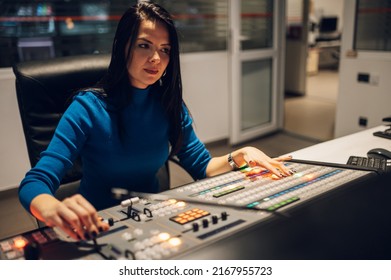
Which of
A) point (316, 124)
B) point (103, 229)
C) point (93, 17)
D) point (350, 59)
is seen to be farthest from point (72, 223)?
point (316, 124)

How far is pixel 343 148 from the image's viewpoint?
1428 mm

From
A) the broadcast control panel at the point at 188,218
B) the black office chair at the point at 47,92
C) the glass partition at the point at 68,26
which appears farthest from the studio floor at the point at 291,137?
the glass partition at the point at 68,26

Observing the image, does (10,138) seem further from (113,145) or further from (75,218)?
(75,218)

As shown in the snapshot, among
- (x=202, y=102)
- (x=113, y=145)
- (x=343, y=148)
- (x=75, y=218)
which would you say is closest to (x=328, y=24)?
(x=202, y=102)

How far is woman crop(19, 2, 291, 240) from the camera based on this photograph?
1.06 m

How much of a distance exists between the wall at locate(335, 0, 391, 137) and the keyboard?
236 centimetres

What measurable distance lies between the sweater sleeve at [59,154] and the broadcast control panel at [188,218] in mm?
109

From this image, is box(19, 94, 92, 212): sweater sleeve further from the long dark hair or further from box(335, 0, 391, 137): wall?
box(335, 0, 391, 137): wall

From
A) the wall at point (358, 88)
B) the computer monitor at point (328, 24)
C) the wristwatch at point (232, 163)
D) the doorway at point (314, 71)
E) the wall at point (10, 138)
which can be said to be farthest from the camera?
the computer monitor at point (328, 24)

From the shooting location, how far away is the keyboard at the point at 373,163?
109cm

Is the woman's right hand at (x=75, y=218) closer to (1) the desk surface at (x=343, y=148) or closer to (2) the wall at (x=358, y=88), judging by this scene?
(1) the desk surface at (x=343, y=148)

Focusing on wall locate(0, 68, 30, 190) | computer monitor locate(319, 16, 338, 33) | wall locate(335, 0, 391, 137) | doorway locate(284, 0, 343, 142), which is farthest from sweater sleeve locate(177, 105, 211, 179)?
computer monitor locate(319, 16, 338, 33)
